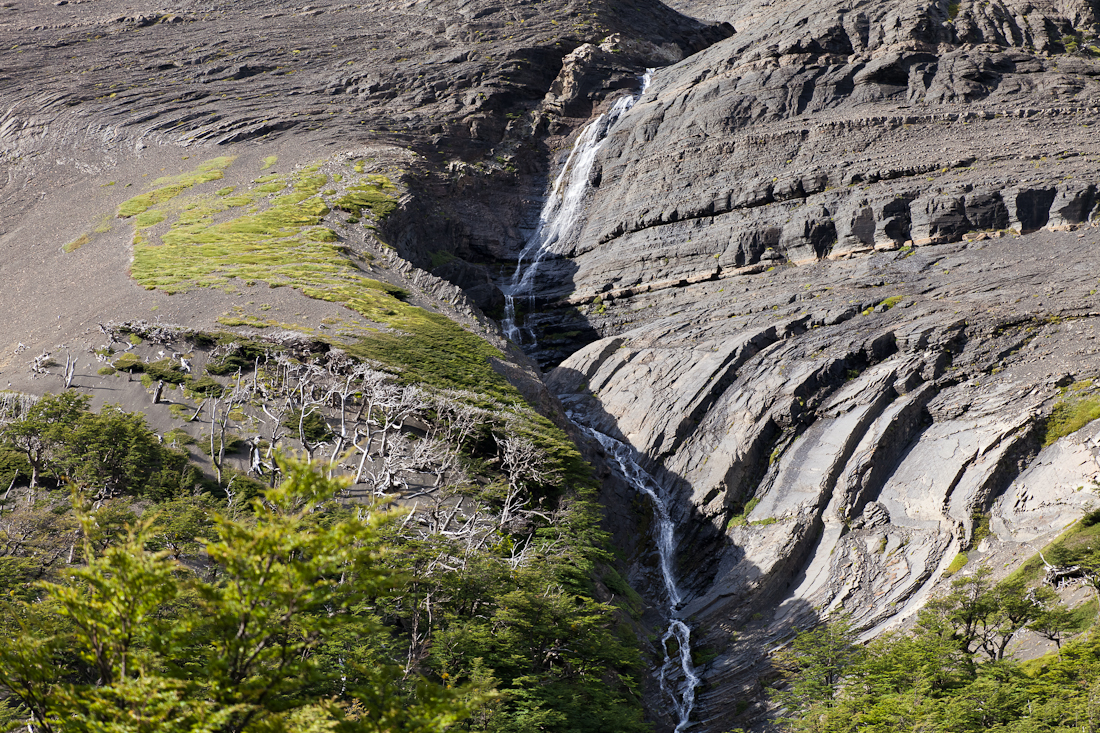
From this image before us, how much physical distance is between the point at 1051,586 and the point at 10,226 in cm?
7986

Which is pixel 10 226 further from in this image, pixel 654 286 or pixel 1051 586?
pixel 1051 586

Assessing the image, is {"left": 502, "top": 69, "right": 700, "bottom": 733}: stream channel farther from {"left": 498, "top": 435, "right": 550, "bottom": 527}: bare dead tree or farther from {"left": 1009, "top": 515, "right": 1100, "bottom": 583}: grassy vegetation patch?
{"left": 1009, "top": 515, "right": 1100, "bottom": 583}: grassy vegetation patch

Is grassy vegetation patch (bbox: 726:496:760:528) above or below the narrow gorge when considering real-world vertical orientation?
below

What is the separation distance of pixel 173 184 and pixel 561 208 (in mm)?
37885

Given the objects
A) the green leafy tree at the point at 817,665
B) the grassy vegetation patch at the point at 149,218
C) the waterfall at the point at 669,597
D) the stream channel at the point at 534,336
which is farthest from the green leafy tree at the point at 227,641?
the grassy vegetation patch at the point at 149,218

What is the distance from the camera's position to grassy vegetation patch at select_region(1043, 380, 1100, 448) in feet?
104

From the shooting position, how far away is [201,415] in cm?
3294

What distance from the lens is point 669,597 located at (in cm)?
3462

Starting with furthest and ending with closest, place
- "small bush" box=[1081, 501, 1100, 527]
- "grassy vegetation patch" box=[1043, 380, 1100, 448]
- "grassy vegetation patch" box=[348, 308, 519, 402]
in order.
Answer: "grassy vegetation patch" box=[348, 308, 519, 402], "grassy vegetation patch" box=[1043, 380, 1100, 448], "small bush" box=[1081, 501, 1100, 527]

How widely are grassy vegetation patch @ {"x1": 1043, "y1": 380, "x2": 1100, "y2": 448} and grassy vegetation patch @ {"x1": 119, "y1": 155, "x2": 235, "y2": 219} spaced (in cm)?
6899

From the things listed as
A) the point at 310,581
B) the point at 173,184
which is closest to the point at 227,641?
the point at 310,581

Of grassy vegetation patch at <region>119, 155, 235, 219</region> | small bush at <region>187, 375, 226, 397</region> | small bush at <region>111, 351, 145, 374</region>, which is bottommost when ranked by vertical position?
small bush at <region>187, 375, 226, 397</region>

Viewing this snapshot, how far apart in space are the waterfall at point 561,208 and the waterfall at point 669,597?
18609 millimetres

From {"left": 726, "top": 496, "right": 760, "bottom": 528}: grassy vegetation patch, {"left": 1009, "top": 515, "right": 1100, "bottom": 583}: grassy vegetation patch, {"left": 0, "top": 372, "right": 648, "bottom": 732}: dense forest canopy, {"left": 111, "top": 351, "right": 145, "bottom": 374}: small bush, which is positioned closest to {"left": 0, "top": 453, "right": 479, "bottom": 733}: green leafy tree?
{"left": 0, "top": 372, "right": 648, "bottom": 732}: dense forest canopy
